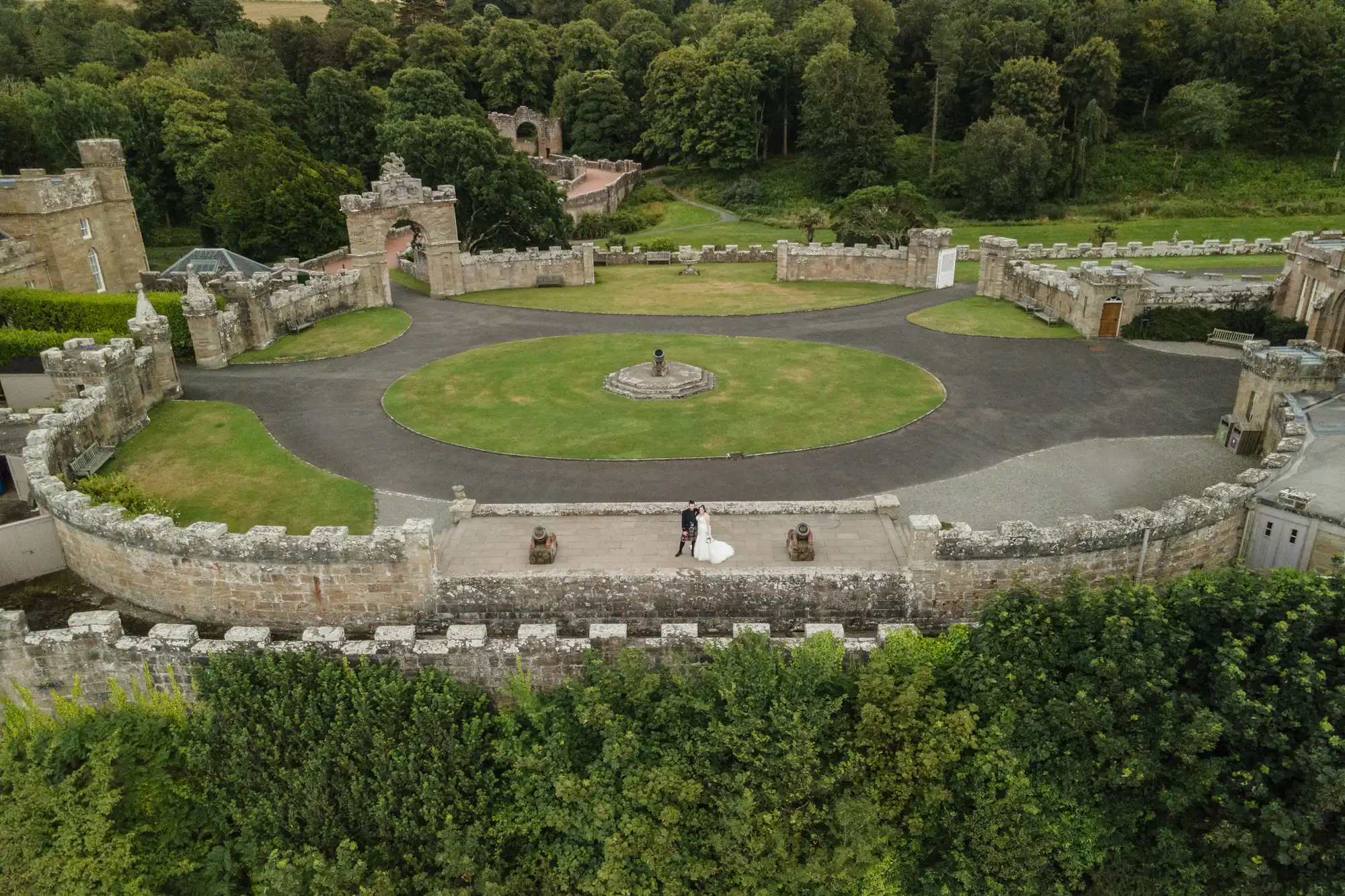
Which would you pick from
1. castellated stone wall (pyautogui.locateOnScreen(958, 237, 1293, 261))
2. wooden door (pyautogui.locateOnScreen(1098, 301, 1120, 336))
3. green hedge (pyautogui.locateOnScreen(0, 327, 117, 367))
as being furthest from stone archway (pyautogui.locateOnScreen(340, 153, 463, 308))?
wooden door (pyautogui.locateOnScreen(1098, 301, 1120, 336))

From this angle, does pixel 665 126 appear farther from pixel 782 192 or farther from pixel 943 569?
pixel 943 569

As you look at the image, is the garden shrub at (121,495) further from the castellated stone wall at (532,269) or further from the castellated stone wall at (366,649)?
the castellated stone wall at (532,269)

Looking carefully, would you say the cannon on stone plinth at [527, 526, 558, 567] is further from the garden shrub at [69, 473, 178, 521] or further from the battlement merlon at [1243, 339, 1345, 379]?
the battlement merlon at [1243, 339, 1345, 379]

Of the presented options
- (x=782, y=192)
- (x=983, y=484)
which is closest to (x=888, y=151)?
(x=782, y=192)

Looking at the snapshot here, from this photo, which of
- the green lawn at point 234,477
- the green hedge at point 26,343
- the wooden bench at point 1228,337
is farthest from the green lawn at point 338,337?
the wooden bench at point 1228,337

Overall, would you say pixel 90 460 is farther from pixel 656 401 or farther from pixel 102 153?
pixel 102 153

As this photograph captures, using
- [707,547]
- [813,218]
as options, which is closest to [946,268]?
[813,218]
